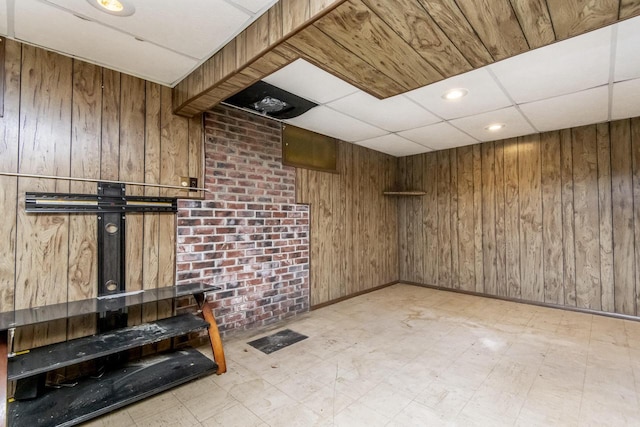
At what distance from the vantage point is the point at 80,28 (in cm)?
177

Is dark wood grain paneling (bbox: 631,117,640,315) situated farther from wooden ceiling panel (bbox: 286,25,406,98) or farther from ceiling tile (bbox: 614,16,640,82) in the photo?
wooden ceiling panel (bbox: 286,25,406,98)

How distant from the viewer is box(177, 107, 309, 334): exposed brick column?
275cm

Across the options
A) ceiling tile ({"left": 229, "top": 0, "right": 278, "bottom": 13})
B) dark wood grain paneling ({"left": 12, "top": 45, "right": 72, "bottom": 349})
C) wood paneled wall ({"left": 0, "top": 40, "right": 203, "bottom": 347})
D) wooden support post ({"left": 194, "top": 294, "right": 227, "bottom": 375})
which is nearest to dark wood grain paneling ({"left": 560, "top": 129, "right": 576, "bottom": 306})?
ceiling tile ({"left": 229, "top": 0, "right": 278, "bottom": 13})

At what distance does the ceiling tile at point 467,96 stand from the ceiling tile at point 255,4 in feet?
5.01

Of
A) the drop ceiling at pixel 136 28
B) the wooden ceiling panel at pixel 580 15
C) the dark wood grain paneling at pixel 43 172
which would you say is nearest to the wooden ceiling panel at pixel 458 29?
the wooden ceiling panel at pixel 580 15

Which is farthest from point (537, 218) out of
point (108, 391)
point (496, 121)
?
point (108, 391)

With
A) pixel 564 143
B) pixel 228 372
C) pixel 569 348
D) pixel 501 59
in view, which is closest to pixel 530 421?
pixel 569 348

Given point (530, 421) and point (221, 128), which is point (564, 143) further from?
point (221, 128)

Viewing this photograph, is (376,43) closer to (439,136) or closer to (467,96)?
(467,96)

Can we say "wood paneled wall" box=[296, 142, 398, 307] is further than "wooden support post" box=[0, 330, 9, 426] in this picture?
Yes

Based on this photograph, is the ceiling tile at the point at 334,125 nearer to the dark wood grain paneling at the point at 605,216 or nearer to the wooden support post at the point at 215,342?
the wooden support post at the point at 215,342

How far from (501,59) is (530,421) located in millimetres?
2304

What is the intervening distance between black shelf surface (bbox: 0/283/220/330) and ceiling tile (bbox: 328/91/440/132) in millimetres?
2149

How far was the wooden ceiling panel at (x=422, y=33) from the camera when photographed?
1504 mm
